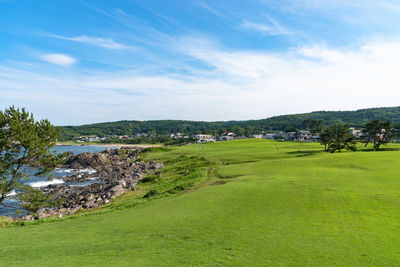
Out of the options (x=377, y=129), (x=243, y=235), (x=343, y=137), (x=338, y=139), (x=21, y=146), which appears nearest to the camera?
(x=243, y=235)

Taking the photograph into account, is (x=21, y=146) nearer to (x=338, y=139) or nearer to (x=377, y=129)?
(x=338, y=139)

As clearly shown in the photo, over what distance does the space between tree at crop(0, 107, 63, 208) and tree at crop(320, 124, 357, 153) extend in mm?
63770

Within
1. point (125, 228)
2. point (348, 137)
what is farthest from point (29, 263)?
point (348, 137)

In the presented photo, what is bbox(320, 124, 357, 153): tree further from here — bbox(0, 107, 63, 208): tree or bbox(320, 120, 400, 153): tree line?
bbox(0, 107, 63, 208): tree

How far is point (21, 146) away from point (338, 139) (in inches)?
2703

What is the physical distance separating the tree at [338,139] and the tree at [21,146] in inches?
2511

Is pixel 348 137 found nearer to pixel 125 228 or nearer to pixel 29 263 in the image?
pixel 125 228

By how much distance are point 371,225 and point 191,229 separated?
946 cm

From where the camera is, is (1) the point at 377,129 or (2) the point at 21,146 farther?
(1) the point at 377,129

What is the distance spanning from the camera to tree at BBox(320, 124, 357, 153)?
6444cm

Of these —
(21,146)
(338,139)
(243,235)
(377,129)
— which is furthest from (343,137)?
(21,146)

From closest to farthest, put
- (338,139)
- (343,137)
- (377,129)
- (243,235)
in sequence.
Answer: (243,235), (338,139), (343,137), (377,129)

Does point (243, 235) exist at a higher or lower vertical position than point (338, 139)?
lower

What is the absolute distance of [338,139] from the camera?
212ft
